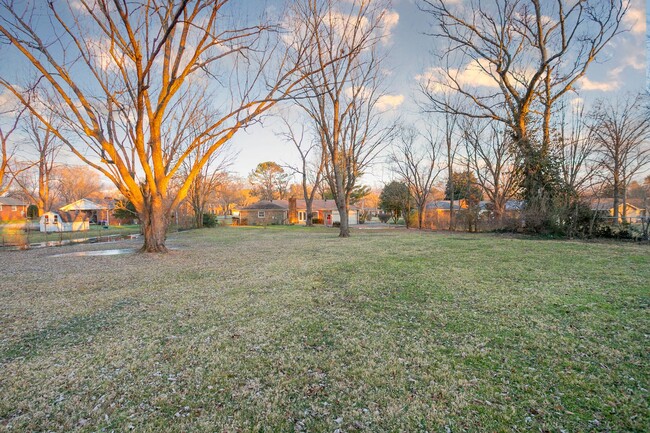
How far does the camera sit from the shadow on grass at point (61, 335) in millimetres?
3117

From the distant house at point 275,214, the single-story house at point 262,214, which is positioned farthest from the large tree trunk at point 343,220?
the single-story house at point 262,214

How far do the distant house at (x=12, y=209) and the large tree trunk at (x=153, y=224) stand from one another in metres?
52.9

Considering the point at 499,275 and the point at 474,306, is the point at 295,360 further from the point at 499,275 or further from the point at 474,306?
the point at 499,275

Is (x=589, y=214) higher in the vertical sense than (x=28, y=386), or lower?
higher

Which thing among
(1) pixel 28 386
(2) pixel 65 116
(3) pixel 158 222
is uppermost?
(2) pixel 65 116

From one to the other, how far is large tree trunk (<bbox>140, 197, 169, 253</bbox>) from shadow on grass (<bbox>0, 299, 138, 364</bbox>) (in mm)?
6355

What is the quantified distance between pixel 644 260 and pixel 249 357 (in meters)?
8.98

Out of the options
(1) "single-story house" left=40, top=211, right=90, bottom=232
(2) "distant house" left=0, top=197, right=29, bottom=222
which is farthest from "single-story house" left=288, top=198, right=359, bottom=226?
(2) "distant house" left=0, top=197, right=29, bottom=222

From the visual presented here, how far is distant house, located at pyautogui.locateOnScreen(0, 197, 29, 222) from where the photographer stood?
1812 inches

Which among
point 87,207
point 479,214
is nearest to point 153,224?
point 479,214

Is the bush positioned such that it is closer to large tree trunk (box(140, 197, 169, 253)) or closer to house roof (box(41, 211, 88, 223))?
house roof (box(41, 211, 88, 223))

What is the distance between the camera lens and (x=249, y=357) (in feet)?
9.58

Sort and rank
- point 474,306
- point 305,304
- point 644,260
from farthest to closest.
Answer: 1. point 644,260
2. point 305,304
3. point 474,306

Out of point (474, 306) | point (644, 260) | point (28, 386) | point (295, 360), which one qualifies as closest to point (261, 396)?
point (295, 360)
